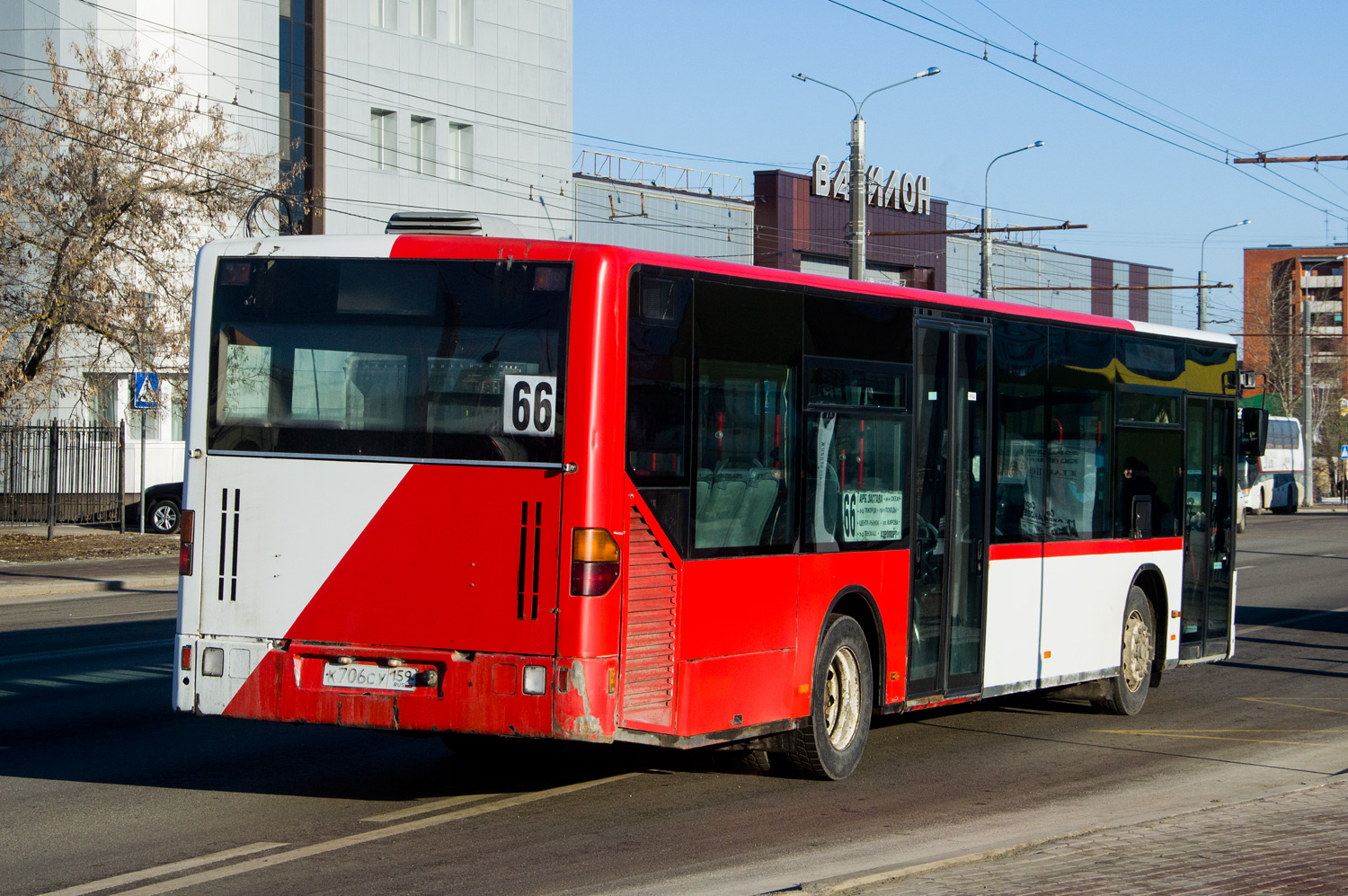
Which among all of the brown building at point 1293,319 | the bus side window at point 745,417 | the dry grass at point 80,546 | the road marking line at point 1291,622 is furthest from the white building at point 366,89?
the bus side window at point 745,417

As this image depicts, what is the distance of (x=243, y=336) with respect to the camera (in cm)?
774

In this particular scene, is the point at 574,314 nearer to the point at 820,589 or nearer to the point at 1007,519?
the point at 820,589

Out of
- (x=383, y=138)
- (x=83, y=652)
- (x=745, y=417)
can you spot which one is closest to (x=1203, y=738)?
(x=745, y=417)

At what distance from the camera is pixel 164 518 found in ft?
105

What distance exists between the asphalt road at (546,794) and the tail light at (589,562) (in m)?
1.16

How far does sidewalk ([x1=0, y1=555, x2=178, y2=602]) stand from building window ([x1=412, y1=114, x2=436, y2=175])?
20.8 meters

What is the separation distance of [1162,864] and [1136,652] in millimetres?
5821

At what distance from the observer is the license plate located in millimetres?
7285

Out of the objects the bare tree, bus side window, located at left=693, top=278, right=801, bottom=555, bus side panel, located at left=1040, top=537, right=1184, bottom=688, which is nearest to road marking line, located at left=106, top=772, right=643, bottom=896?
bus side window, located at left=693, top=278, right=801, bottom=555

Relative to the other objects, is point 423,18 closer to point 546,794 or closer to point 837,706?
point 837,706

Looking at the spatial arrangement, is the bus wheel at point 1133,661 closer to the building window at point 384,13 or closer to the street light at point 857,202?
the street light at point 857,202

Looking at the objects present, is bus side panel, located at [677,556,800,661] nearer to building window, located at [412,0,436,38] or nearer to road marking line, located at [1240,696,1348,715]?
road marking line, located at [1240,696,1348,715]

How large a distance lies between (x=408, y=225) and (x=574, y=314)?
1.33 m

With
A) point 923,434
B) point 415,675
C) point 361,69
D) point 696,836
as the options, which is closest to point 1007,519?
point 923,434
